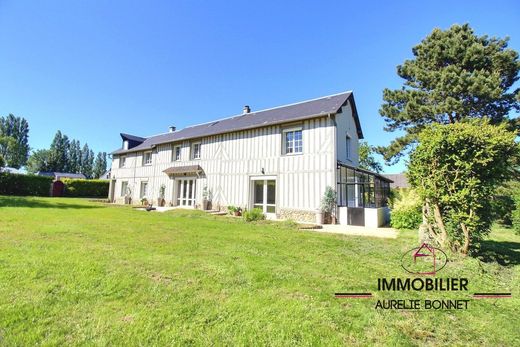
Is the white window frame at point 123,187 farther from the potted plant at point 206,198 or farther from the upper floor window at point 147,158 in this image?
the potted plant at point 206,198

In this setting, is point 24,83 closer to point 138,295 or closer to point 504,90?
point 138,295

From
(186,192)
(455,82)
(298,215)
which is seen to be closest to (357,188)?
(298,215)

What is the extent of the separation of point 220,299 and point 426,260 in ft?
14.8

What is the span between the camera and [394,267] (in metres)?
4.18

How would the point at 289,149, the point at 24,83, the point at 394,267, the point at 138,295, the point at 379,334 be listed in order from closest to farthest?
the point at 379,334 < the point at 138,295 < the point at 394,267 < the point at 289,149 < the point at 24,83

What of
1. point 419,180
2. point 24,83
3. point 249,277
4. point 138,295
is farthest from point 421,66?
point 24,83

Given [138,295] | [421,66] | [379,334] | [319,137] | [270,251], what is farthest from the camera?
[421,66]

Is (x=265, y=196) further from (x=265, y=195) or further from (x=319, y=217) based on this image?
(x=319, y=217)

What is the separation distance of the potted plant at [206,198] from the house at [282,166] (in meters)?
0.26

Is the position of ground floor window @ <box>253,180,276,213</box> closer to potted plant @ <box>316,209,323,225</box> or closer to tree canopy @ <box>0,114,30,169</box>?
potted plant @ <box>316,209,323,225</box>

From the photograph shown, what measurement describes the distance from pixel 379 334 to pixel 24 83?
21.3 m

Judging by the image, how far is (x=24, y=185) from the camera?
24.3m

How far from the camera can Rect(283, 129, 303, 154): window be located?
12.4 metres

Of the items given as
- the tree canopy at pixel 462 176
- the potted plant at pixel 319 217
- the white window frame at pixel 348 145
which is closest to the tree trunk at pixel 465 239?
the tree canopy at pixel 462 176
